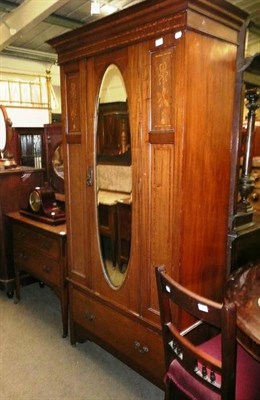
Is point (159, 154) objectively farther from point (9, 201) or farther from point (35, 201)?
point (9, 201)

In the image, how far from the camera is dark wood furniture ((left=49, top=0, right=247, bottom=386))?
137 centimetres

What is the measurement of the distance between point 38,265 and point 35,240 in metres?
0.21

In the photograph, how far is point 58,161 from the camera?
10.1ft

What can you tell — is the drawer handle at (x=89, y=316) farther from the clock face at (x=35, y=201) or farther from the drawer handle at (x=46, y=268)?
the clock face at (x=35, y=201)

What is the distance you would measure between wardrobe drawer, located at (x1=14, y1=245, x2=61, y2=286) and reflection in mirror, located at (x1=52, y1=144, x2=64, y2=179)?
2.60 feet

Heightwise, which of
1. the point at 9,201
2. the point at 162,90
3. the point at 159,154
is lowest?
the point at 9,201

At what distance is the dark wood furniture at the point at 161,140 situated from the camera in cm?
137

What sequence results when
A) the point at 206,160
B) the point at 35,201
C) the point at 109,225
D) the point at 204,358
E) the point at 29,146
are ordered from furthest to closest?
the point at 29,146 < the point at 35,201 < the point at 109,225 < the point at 206,160 < the point at 204,358

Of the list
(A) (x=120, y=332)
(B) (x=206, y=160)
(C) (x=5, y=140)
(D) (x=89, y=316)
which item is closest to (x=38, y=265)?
(D) (x=89, y=316)

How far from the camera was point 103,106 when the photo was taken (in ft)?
5.72

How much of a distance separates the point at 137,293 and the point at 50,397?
82cm

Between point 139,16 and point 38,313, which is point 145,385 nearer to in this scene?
point 38,313

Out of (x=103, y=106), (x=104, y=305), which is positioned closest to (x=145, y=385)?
(x=104, y=305)

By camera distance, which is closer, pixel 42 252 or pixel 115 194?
pixel 115 194
